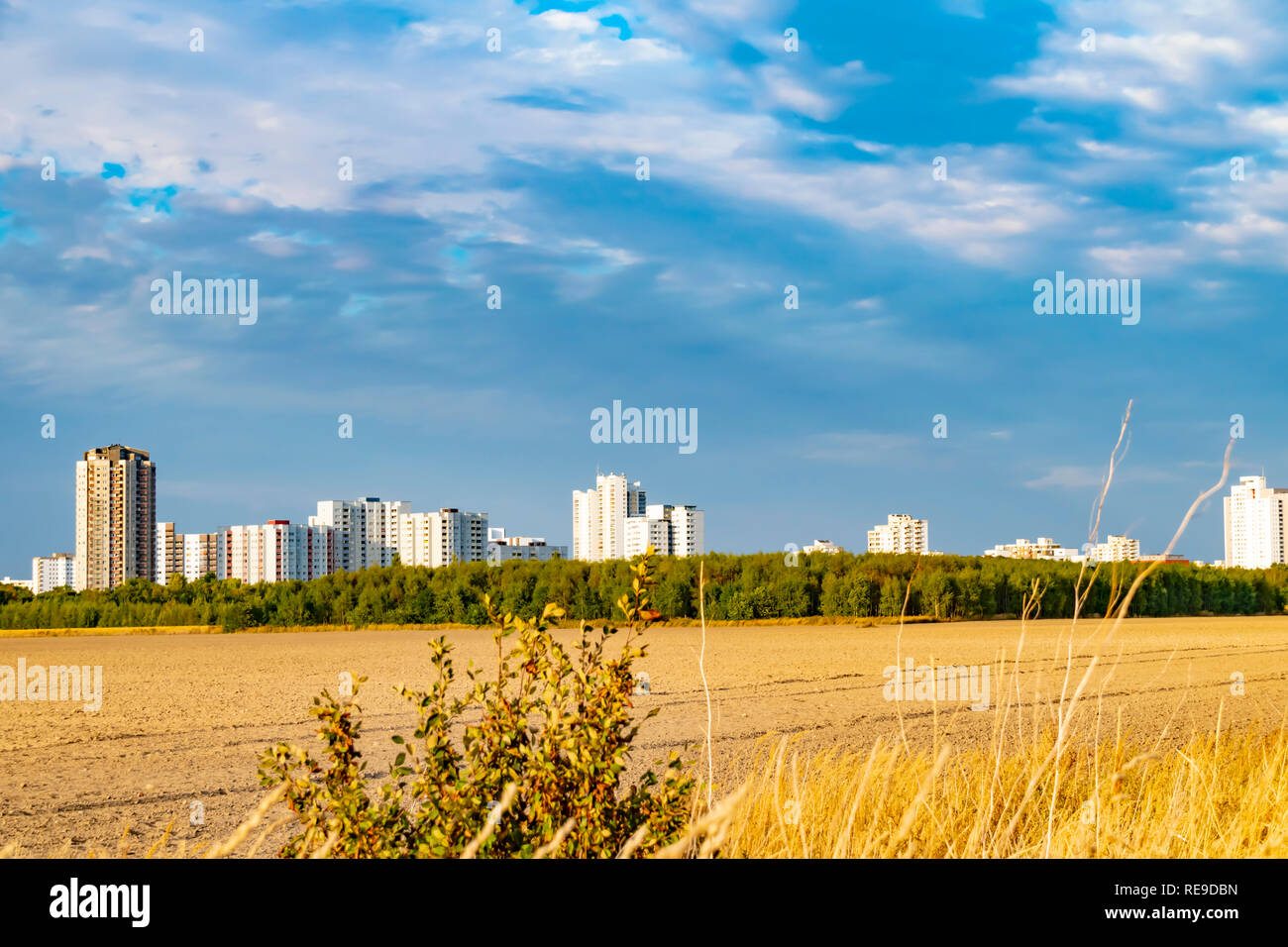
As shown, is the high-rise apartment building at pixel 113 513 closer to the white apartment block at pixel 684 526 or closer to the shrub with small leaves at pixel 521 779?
the white apartment block at pixel 684 526

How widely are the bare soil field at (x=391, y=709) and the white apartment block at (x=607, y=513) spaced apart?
34.5m

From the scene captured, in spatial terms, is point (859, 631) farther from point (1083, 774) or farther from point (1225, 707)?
point (1083, 774)

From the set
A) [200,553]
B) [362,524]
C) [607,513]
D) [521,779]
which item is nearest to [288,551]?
[362,524]

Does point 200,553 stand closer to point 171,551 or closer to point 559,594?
point 171,551

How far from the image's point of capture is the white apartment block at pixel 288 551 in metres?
79.4

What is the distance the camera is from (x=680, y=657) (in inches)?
931

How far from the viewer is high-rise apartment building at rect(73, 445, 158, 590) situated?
7056 centimetres

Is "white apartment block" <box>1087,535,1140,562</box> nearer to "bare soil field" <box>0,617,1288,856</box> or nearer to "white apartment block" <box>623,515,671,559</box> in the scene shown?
"bare soil field" <box>0,617,1288,856</box>

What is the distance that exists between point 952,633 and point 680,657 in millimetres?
12584

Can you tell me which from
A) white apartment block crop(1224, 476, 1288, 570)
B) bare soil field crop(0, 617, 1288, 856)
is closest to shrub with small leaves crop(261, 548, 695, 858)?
bare soil field crop(0, 617, 1288, 856)

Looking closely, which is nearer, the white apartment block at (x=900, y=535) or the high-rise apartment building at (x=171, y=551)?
the white apartment block at (x=900, y=535)

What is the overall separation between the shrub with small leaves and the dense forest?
112 feet

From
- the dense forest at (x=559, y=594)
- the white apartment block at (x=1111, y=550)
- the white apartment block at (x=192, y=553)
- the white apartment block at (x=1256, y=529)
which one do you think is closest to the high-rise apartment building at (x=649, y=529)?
the dense forest at (x=559, y=594)
